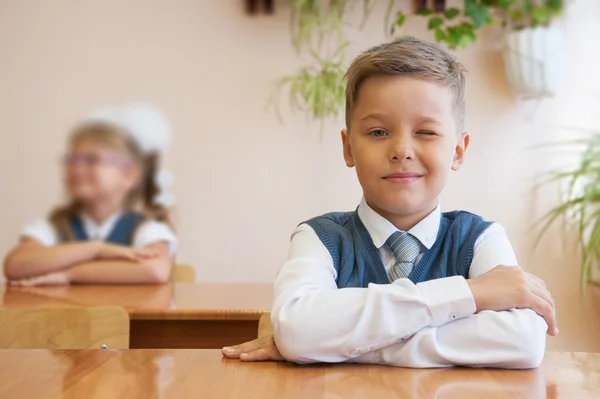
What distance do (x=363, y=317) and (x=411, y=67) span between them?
0.41 meters

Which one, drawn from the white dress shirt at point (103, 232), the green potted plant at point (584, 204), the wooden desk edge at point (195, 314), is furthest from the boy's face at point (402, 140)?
the green potted plant at point (584, 204)

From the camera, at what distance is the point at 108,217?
3.46m

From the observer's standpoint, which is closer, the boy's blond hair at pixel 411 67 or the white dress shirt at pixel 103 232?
the boy's blond hair at pixel 411 67

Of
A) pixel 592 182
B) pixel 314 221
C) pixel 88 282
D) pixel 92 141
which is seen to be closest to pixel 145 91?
pixel 92 141

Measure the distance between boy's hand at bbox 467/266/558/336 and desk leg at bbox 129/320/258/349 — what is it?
0.91 m

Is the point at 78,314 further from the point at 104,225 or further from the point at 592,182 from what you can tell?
the point at 592,182

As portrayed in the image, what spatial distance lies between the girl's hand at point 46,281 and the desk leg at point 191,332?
84cm

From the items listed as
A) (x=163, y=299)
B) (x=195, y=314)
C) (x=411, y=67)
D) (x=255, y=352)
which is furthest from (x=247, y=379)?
(x=163, y=299)

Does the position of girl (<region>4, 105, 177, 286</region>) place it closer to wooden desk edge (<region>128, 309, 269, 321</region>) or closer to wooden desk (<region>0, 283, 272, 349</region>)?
wooden desk (<region>0, 283, 272, 349</region>)

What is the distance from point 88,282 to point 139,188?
2.91 feet

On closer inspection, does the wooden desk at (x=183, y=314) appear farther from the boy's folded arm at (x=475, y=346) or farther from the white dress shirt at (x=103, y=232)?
the white dress shirt at (x=103, y=232)

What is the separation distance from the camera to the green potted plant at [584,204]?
10.8 feet

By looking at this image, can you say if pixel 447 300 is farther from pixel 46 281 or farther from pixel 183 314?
pixel 46 281

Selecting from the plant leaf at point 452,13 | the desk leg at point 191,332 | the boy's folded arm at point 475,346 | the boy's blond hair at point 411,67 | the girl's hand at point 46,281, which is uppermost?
the plant leaf at point 452,13
